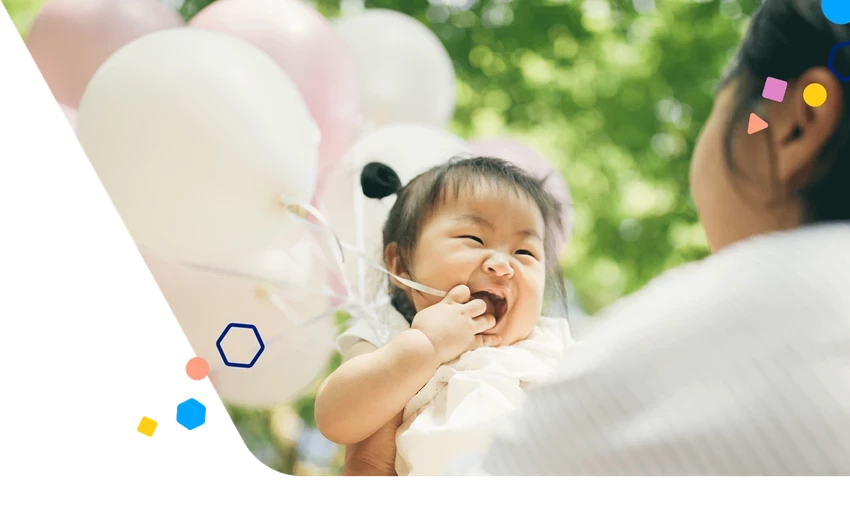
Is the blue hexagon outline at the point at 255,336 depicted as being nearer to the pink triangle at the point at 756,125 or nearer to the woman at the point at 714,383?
the woman at the point at 714,383

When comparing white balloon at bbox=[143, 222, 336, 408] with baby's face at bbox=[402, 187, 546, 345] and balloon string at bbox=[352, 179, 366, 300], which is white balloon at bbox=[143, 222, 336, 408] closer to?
balloon string at bbox=[352, 179, 366, 300]

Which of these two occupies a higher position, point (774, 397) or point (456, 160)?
point (456, 160)

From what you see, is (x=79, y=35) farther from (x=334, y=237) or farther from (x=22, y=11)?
(x=334, y=237)

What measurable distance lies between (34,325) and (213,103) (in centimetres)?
35

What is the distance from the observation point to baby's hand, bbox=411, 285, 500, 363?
100cm

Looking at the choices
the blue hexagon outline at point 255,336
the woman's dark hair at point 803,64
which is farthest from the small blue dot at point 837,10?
the blue hexagon outline at point 255,336

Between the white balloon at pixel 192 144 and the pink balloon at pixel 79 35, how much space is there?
7 centimetres

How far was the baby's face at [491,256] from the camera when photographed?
105 cm

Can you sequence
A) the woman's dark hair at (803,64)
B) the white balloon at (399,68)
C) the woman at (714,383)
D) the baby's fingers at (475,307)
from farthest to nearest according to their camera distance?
the white balloon at (399,68), the baby's fingers at (475,307), the woman's dark hair at (803,64), the woman at (714,383)

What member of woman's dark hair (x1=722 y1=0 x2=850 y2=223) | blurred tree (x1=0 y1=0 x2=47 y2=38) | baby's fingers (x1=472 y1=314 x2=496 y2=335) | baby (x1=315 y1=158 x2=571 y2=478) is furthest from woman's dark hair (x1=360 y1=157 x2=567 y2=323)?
blurred tree (x1=0 y1=0 x2=47 y2=38)

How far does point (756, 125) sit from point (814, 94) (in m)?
0.07

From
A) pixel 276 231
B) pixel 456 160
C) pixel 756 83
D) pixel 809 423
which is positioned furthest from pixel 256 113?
pixel 809 423

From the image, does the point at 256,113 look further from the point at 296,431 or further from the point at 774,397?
the point at 774,397

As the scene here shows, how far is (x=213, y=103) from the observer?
107 centimetres
